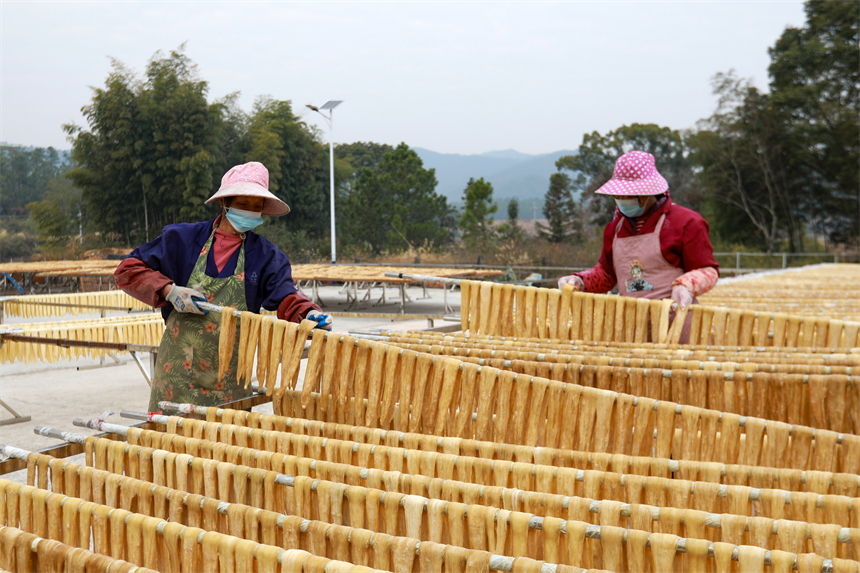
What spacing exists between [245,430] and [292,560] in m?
0.68

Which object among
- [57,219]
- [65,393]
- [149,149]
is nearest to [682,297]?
[65,393]

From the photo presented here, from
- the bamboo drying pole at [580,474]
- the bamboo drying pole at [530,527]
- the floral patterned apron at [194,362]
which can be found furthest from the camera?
the floral patterned apron at [194,362]

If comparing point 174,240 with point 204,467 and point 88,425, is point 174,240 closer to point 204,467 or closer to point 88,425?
point 88,425

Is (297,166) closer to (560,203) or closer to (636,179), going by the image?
(560,203)

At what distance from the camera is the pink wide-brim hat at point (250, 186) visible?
255cm

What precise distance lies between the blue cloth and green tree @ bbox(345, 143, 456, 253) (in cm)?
3106

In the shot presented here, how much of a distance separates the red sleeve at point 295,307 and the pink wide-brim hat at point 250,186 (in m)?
0.32

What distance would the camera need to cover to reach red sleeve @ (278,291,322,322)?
2492 mm

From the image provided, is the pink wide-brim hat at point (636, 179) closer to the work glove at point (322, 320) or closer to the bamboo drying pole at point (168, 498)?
the work glove at point (322, 320)

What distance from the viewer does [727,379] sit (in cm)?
205

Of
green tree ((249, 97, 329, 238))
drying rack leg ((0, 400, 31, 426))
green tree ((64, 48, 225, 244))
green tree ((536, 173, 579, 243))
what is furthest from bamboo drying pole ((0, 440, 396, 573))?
green tree ((536, 173, 579, 243))

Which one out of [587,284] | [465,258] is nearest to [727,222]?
[465,258]

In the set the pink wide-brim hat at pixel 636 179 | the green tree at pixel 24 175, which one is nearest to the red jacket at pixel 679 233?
the pink wide-brim hat at pixel 636 179

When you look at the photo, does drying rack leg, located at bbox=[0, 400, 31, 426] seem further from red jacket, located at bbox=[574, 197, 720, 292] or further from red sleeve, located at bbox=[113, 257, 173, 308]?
red jacket, located at bbox=[574, 197, 720, 292]
